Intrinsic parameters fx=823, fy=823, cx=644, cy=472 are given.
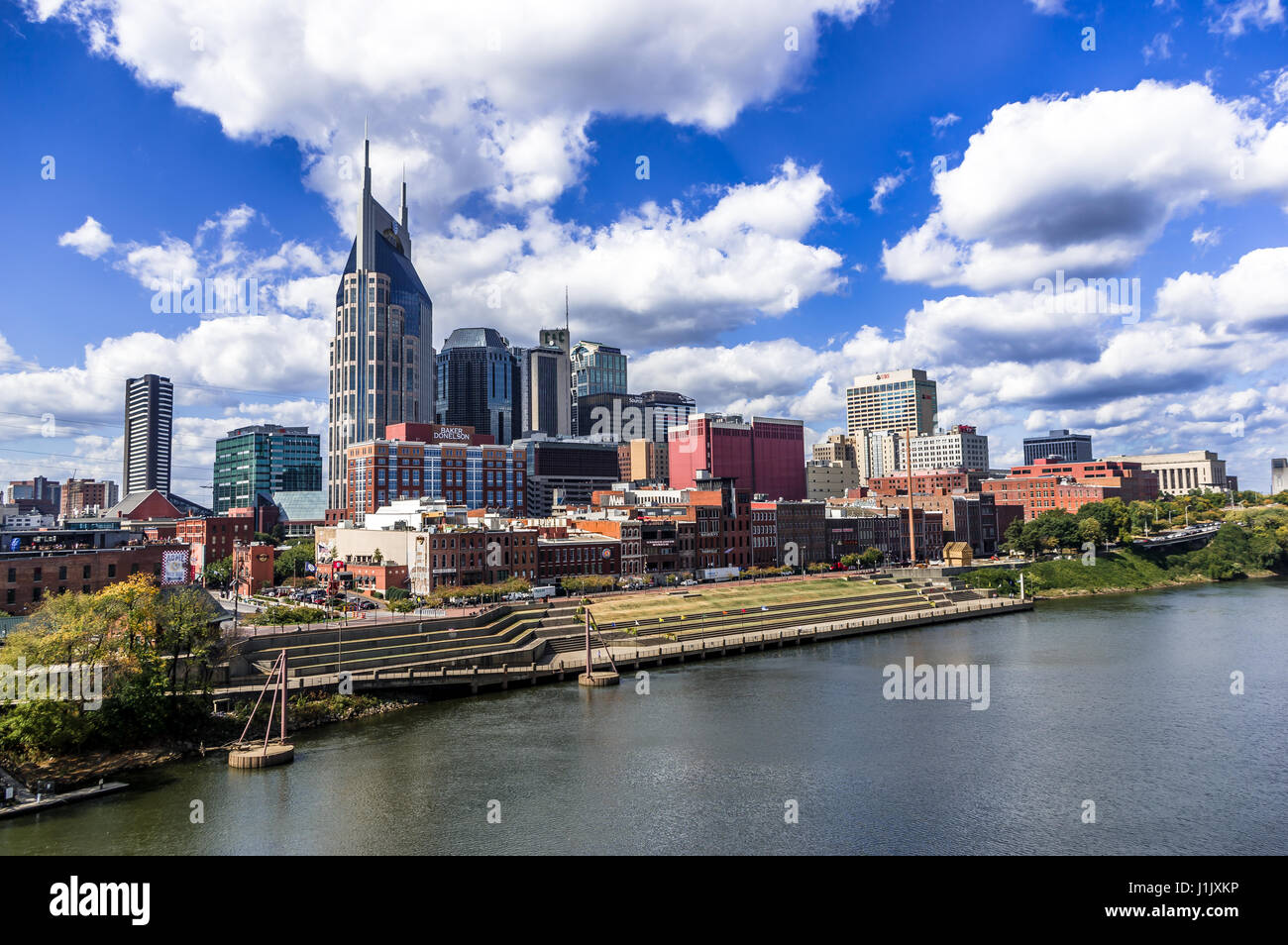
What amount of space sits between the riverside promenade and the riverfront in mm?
2962

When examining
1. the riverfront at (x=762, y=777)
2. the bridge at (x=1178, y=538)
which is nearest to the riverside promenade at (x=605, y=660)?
the riverfront at (x=762, y=777)

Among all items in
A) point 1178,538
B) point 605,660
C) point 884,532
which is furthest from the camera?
point 884,532

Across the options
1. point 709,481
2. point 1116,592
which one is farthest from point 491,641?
point 1116,592

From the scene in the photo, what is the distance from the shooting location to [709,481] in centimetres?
16838

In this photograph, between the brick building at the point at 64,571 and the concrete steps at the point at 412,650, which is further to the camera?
the brick building at the point at 64,571

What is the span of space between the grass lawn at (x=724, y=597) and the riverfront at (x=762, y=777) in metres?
22.8

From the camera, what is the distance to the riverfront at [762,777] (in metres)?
39.1

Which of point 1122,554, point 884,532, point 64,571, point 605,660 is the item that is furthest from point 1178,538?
point 64,571

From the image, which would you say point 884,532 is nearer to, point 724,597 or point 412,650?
point 724,597

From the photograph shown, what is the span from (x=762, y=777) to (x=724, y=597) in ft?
213

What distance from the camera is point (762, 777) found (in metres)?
48.0

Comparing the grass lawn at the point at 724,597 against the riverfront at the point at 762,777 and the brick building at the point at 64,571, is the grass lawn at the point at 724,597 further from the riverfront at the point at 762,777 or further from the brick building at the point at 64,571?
the brick building at the point at 64,571

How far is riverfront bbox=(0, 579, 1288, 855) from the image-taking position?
39.1 meters
